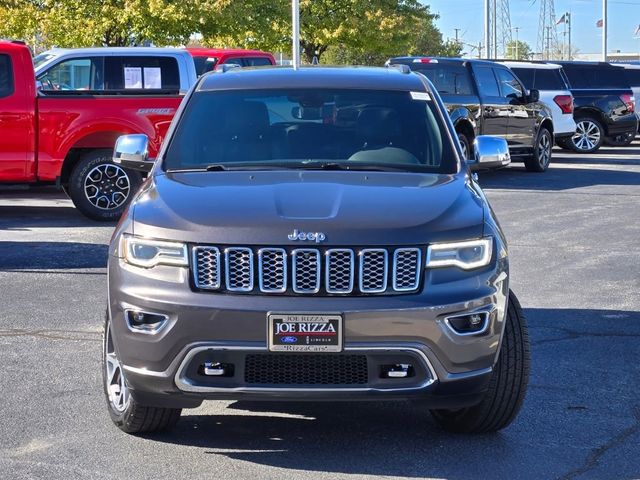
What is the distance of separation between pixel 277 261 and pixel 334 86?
197cm

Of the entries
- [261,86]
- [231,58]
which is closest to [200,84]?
[261,86]

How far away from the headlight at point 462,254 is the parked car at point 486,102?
14.1 meters

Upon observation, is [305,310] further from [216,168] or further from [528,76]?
[528,76]

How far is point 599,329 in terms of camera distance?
8.29 meters

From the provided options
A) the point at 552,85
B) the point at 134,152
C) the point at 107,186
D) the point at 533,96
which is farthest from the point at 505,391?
the point at 552,85

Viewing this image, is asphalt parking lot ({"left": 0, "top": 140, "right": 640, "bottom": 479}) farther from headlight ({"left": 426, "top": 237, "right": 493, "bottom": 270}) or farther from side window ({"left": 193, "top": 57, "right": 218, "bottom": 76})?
side window ({"left": 193, "top": 57, "right": 218, "bottom": 76})

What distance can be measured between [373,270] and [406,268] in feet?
0.45

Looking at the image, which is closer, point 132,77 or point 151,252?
point 151,252

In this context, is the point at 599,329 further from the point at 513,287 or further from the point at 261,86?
the point at 261,86

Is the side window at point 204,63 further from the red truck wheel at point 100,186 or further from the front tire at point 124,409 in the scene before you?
the front tire at point 124,409

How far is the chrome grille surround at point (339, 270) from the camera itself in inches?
200

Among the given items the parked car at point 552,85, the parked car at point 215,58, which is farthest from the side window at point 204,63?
the parked car at point 552,85

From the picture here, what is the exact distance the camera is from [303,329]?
498 centimetres

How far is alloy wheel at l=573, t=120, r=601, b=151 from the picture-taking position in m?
28.0
